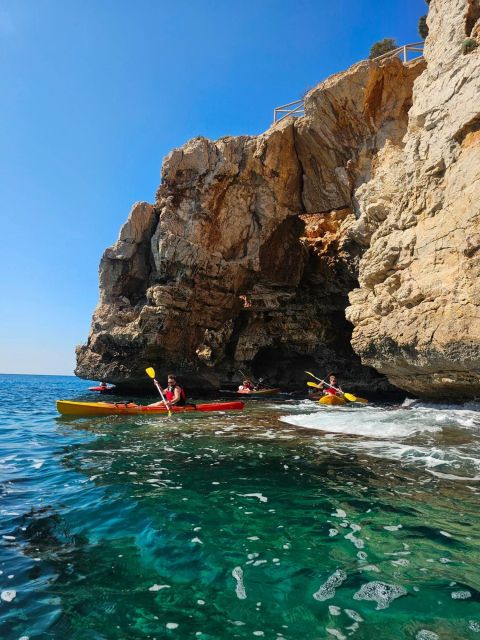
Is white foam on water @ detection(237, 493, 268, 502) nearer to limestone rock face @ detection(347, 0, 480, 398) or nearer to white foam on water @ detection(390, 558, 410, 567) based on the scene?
white foam on water @ detection(390, 558, 410, 567)

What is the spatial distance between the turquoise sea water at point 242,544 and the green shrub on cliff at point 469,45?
38.5 ft

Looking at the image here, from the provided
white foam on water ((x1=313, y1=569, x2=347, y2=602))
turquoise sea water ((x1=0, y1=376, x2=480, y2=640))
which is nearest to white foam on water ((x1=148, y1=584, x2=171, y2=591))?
turquoise sea water ((x1=0, y1=376, x2=480, y2=640))

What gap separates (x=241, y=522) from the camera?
180 inches

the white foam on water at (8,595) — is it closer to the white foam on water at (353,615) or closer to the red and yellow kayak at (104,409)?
the white foam on water at (353,615)

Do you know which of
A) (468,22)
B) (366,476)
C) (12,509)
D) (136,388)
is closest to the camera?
(12,509)

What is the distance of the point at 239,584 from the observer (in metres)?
3.36

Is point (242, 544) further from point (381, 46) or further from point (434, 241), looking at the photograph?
point (381, 46)

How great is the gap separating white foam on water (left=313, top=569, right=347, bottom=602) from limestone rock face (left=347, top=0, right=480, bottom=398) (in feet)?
29.0

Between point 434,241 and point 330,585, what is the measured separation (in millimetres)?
11128

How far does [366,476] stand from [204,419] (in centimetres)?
816

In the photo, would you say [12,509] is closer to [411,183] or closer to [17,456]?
[17,456]

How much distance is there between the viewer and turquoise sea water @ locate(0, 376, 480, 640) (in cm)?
287

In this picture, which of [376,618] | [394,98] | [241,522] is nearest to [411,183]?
[394,98]

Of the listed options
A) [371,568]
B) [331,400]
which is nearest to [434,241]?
[331,400]
